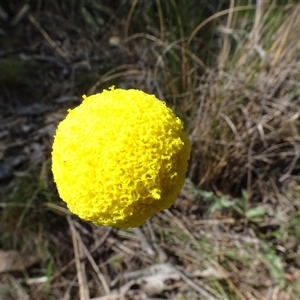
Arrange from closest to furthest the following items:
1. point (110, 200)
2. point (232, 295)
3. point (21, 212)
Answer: point (110, 200) < point (232, 295) < point (21, 212)

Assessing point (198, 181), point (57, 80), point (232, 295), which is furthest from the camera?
point (57, 80)

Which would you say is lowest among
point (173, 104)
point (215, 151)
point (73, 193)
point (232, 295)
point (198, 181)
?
point (232, 295)

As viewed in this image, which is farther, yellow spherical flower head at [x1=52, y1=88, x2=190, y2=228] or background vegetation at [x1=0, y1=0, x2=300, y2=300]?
background vegetation at [x1=0, y1=0, x2=300, y2=300]

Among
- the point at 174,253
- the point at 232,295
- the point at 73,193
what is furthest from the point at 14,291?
the point at 73,193

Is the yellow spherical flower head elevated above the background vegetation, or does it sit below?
above

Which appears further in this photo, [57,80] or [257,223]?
[57,80]

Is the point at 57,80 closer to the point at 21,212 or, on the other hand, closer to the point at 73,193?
the point at 21,212
